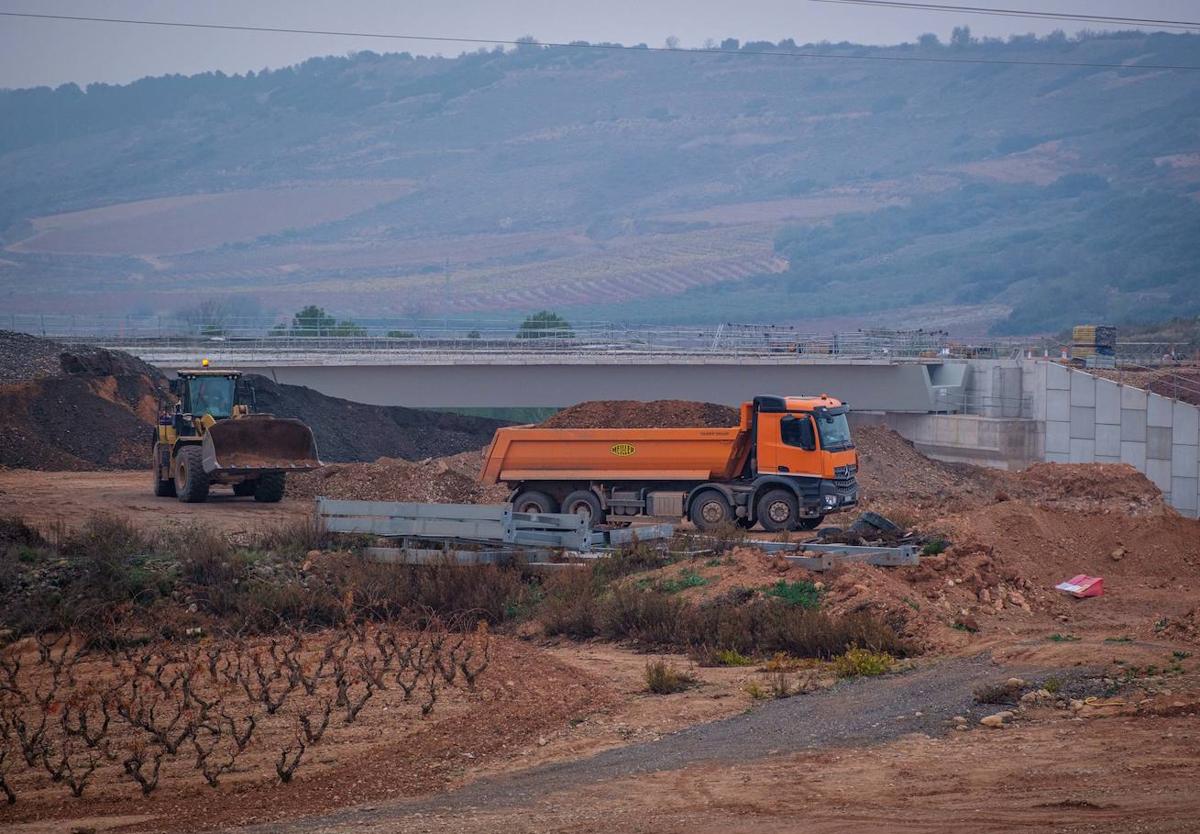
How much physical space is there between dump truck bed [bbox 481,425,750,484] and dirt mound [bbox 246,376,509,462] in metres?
18.9

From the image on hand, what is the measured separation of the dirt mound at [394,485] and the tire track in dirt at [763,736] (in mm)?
17580

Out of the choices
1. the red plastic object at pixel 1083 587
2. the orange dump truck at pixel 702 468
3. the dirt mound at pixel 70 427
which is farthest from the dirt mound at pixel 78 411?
the red plastic object at pixel 1083 587

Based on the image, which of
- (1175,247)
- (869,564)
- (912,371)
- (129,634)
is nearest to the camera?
(129,634)

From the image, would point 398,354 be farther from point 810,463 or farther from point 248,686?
point 248,686

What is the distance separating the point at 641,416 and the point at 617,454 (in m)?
13.2

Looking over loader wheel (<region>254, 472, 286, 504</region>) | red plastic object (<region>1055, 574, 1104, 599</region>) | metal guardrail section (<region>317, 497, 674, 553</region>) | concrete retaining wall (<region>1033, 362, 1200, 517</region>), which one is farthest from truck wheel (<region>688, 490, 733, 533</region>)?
concrete retaining wall (<region>1033, 362, 1200, 517</region>)

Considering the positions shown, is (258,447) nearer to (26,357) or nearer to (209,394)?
(209,394)

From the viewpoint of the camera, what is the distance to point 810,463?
24.5 meters

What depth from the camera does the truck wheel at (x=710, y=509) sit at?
80.9ft

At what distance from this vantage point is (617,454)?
82.3 ft

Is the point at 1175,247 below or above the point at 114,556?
above

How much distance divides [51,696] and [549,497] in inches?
518

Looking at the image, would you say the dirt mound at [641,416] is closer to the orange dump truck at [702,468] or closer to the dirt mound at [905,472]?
the dirt mound at [905,472]

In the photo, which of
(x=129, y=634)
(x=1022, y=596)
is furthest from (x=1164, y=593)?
(x=129, y=634)
